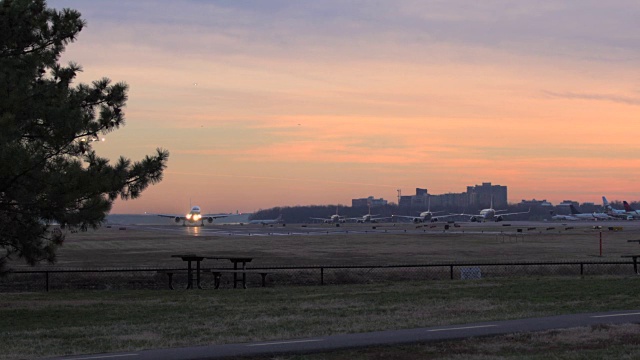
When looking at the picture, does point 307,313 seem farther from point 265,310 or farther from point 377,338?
point 377,338

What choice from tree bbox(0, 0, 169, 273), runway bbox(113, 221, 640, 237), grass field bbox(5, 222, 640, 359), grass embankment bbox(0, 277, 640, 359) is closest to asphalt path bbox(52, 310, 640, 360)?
grass field bbox(5, 222, 640, 359)

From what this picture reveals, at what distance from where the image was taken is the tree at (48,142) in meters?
20.0

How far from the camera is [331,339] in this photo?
15516 millimetres

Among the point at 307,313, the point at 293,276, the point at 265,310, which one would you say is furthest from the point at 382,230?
the point at 307,313

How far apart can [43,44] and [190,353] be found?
41.6 ft

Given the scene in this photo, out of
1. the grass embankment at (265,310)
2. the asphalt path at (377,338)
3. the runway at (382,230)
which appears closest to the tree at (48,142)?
the grass embankment at (265,310)

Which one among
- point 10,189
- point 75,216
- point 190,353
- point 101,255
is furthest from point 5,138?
point 101,255

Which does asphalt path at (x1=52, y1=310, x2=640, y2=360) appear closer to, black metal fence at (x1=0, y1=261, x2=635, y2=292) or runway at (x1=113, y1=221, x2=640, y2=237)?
black metal fence at (x1=0, y1=261, x2=635, y2=292)

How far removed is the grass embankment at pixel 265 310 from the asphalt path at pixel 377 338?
27.5 inches

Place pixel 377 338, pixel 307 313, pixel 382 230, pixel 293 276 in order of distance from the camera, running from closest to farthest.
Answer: pixel 377 338
pixel 307 313
pixel 293 276
pixel 382 230

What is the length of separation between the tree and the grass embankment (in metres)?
2.47

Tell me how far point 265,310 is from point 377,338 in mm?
6358

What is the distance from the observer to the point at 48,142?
21.7 metres

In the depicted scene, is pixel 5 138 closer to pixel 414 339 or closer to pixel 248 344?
pixel 248 344
